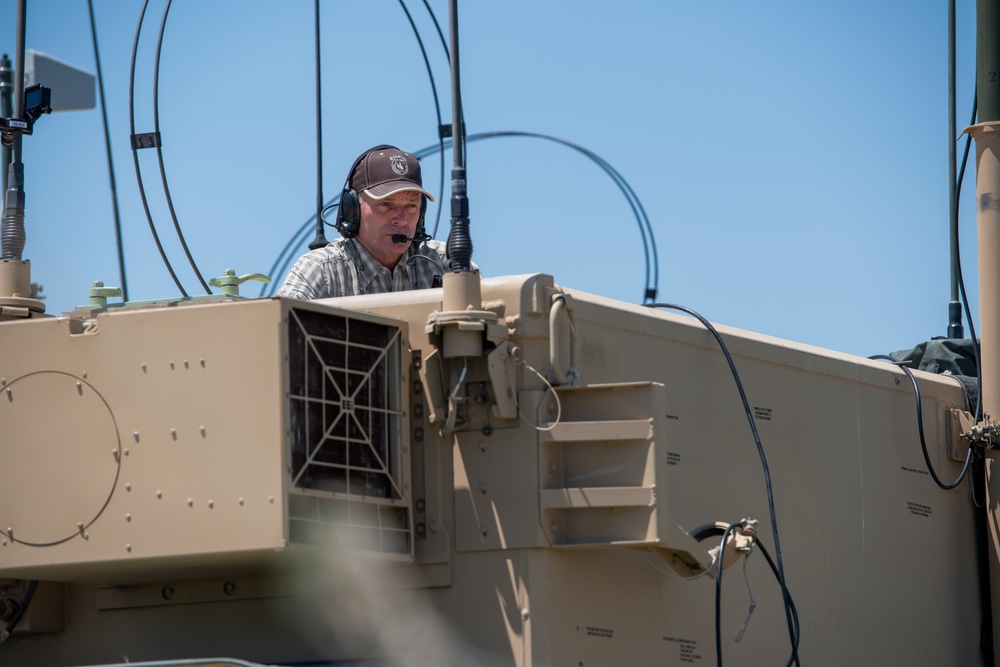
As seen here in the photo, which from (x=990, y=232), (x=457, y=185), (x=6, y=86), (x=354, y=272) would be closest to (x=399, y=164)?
(x=354, y=272)

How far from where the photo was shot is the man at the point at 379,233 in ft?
26.6

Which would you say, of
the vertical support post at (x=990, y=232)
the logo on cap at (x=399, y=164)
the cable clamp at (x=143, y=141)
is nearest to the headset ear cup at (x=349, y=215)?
the logo on cap at (x=399, y=164)

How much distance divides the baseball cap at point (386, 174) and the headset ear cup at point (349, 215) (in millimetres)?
74

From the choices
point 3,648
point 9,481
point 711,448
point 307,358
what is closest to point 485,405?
point 307,358

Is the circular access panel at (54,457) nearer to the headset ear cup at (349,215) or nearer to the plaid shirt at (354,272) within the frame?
the plaid shirt at (354,272)

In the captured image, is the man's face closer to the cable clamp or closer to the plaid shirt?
the plaid shirt

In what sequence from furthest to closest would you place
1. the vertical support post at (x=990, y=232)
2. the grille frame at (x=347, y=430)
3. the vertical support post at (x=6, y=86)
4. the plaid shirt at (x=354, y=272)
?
the vertical support post at (x=6, y=86), the vertical support post at (x=990, y=232), the plaid shirt at (x=354, y=272), the grille frame at (x=347, y=430)

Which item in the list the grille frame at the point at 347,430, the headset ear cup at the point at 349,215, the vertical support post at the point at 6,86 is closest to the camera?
the grille frame at the point at 347,430

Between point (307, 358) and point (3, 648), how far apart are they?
2.10m

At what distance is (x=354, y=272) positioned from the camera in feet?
26.6

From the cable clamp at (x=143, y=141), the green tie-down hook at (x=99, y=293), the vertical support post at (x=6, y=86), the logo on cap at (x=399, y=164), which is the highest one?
the vertical support post at (x=6, y=86)

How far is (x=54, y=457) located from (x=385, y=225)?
89.4 inches

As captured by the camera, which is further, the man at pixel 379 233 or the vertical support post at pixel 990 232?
the vertical support post at pixel 990 232

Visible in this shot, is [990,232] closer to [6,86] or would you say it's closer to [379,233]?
[379,233]
